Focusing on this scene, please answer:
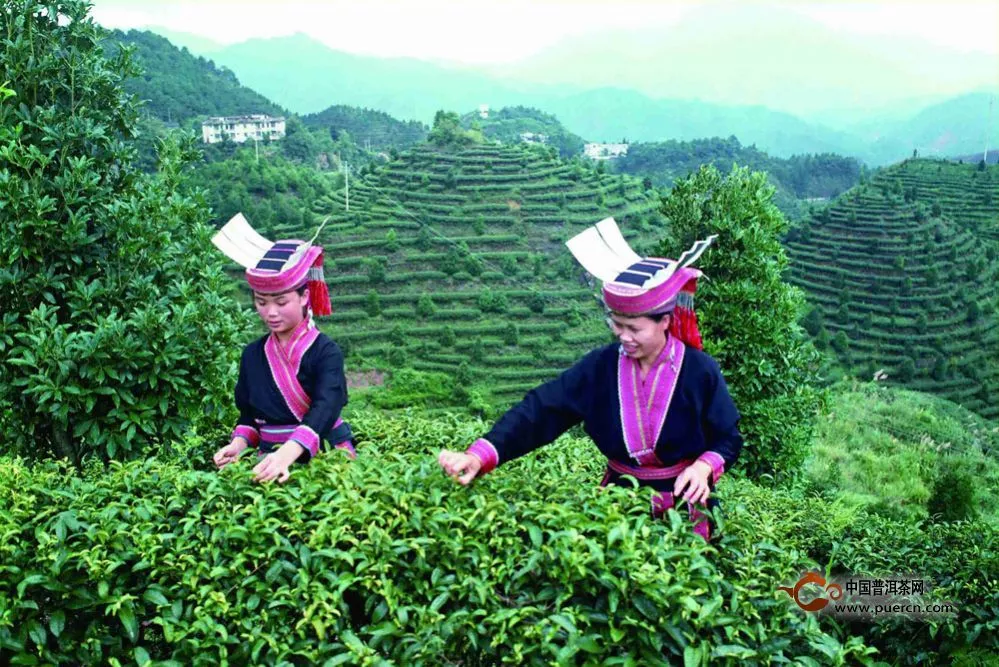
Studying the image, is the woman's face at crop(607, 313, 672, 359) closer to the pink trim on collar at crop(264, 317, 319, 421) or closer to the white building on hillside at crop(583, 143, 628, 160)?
the pink trim on collar at crop(264, 317, 319, 421)

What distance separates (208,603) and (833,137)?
124935 mm

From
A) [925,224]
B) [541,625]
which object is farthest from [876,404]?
[541,625]

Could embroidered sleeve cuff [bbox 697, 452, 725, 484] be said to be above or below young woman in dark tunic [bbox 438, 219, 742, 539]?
below

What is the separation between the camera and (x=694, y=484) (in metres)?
2.97

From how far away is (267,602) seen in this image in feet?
8.20

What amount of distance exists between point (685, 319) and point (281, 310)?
65.3 inches

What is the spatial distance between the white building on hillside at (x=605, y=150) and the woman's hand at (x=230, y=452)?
7087 centimetres

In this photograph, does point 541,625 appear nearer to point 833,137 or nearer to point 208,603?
point 208,603

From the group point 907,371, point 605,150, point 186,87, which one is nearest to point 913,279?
point 907,371

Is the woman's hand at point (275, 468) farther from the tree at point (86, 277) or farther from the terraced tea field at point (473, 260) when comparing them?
the terraced tea field at point (473, 260)

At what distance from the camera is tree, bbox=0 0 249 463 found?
4195 mm

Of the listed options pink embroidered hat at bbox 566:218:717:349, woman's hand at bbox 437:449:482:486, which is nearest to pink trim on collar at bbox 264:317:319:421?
woman's hand at bbox 437:449:482:486

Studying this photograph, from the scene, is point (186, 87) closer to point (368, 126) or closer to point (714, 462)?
point (368, 126)

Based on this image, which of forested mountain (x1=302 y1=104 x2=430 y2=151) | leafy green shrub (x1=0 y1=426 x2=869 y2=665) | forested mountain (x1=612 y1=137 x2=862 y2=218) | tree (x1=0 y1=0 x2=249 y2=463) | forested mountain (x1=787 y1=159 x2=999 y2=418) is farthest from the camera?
forested mountain (x1=302 y1=104 x2=430 y2=151)
